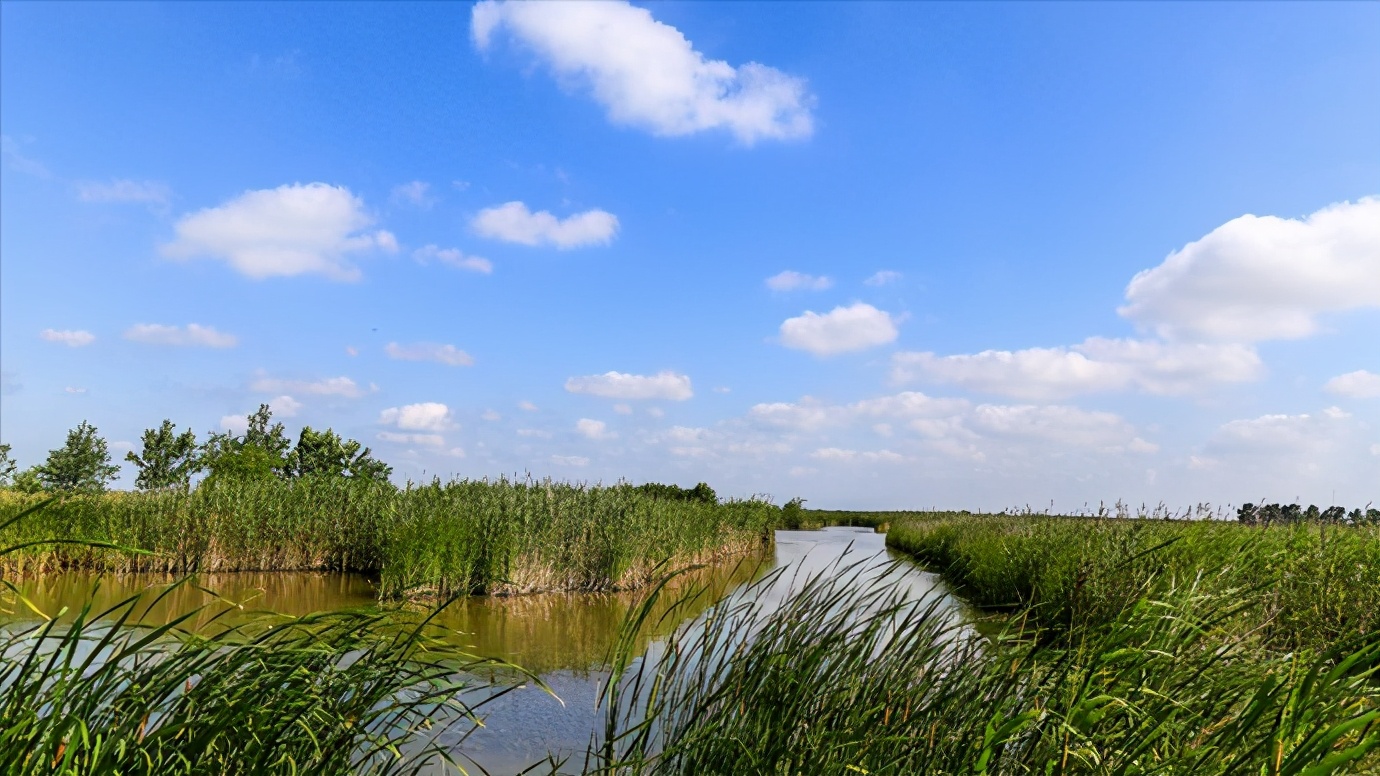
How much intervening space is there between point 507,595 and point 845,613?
11.8m

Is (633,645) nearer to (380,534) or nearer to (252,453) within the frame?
(380,534)

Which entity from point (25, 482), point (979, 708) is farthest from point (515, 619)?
point (979, 708)

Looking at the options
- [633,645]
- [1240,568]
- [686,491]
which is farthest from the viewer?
[686,491]

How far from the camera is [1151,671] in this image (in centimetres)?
356

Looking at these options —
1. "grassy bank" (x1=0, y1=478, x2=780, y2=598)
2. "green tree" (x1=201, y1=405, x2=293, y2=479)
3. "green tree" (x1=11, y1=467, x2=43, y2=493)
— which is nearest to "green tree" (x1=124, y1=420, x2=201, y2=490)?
→ "green tree" (x1=201, y1=405, x2=293, y2=479)

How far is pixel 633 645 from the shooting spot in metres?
3.37

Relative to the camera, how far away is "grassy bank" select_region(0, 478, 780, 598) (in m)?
14.0

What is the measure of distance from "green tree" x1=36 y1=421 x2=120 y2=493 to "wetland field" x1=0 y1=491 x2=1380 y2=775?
14.6m

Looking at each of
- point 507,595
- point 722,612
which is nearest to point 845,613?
point 722,612

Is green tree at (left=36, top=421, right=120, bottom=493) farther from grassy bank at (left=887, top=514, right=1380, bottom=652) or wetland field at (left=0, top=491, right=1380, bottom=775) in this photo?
grassy bank at (left=887, top=514, right=1380, bottom=652)

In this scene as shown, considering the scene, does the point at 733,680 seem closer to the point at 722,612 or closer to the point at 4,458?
the point at 722,612

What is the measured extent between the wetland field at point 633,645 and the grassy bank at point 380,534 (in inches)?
2.6

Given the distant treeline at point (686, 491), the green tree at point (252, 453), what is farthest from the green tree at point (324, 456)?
the distant treeline at point (686, 491)

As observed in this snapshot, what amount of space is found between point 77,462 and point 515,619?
25.6m
